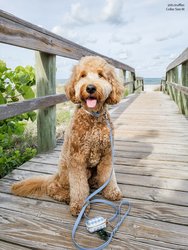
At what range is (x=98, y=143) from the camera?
1.83 metres

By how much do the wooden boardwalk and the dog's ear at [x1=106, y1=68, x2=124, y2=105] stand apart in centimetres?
78

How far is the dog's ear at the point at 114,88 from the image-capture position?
6.42 feet

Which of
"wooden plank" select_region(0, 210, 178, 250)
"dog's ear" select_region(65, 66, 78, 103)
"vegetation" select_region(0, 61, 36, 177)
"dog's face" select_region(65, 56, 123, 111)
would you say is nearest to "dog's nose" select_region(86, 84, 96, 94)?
"dog's face" select_region(65, 56, 123, 111)

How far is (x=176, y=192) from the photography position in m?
2.04

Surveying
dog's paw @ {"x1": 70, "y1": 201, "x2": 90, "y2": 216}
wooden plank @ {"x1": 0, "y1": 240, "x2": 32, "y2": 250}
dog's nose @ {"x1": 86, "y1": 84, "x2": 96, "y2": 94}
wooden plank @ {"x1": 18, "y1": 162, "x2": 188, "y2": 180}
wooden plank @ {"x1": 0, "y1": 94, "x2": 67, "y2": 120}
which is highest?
dog's nose @ {"x1": 86, "y1": 84, "x2": 96, "y2": 94}

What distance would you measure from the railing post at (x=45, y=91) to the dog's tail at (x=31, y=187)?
3.33 feet

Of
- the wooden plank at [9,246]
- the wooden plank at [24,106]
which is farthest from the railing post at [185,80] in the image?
the wooden plank at [9,246]

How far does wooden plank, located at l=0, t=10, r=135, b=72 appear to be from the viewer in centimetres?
192

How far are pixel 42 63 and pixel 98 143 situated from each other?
4.88ft

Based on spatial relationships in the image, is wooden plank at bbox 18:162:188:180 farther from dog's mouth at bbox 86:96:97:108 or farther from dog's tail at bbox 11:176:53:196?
dog's mouth at bbox 86:96:97:108

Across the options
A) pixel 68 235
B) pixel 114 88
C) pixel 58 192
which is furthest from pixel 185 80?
pixel 68 235

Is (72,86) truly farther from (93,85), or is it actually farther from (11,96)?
(11,96)

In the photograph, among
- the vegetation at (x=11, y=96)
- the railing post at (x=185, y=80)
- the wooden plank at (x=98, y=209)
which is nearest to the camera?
the wooden plank at (x=98, y=209)

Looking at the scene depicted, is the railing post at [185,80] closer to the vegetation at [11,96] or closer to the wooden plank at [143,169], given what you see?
the wooden plank at [143,169]
